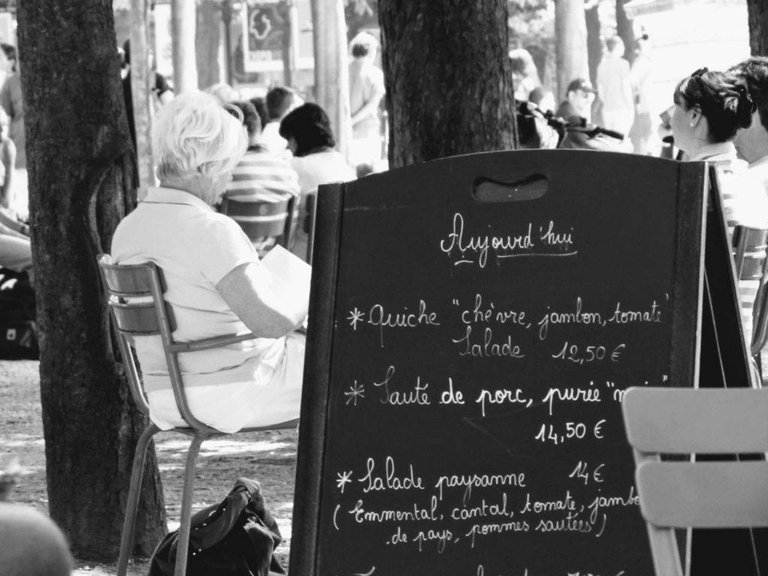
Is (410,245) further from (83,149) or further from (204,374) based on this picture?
(83,149)

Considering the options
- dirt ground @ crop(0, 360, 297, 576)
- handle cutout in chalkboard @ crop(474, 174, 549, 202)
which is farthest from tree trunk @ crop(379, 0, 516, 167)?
dirt ground @ crop(0, 360, 297, 576)

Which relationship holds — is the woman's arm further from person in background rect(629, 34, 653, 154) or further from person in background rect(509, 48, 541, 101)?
person in background rect(629, 34, 653, 154)

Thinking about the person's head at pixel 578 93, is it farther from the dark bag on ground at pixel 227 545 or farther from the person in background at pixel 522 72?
the dark bag on ground at pixel 227 545

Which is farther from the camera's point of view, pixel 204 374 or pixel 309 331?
pixel 204 374

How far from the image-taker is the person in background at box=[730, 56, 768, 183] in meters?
5.78

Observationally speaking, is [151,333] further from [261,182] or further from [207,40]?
[207,40]

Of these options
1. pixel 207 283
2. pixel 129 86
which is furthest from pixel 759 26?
pixel 129 86

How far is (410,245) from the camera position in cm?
357

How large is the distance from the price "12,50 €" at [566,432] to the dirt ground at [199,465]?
5.52 ft

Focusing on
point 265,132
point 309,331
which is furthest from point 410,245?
point 265,132

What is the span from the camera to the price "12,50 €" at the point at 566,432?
3.49 meters

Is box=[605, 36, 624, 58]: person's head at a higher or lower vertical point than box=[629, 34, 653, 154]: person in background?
higher

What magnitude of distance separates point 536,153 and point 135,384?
1460mm

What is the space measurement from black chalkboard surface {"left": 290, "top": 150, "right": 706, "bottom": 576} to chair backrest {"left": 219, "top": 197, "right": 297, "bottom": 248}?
16.3 feet
